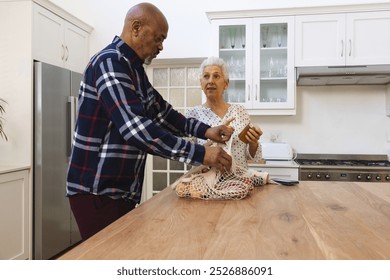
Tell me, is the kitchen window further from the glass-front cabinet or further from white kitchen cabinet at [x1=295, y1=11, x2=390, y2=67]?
white kitchen cabinet at [x1=295, y1=11, x2=390, y2=67]

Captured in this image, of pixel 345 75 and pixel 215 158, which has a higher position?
pixel 345 75

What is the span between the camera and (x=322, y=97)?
148 inches

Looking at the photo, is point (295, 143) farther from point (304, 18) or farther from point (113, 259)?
point (113, 259)

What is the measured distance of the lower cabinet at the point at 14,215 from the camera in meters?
2.65

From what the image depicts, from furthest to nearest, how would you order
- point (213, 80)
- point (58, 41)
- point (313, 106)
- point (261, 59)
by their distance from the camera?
point (313, 106) < point (261, 59) < point (58, 41) < point (213, 80)

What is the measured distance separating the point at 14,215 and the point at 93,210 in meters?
1.86

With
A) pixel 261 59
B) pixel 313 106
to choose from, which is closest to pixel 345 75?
pixel 313 106

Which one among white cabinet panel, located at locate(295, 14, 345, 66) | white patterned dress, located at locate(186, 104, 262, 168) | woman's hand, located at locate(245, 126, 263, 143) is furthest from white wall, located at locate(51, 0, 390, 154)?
woman's hand, located at locate(245, 126, 263, 143)

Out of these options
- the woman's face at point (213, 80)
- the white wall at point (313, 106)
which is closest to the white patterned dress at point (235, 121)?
the woman's face at point (213, 80)

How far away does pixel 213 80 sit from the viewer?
2.01 meters

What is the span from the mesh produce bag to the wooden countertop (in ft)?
0.11

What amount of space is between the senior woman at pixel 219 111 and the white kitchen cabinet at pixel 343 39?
1.69 meters

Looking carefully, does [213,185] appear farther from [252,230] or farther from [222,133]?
[252,230]

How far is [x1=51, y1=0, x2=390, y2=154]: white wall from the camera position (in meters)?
3.68
